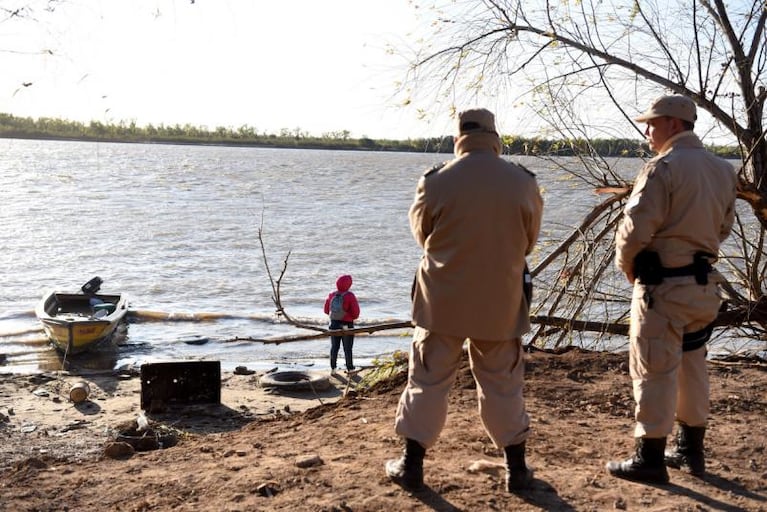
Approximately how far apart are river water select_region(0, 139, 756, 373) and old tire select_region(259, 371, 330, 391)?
1.52m

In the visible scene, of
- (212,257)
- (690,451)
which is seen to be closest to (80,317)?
(212,257)

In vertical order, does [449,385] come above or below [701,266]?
below

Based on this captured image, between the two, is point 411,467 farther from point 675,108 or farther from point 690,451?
point 675,108

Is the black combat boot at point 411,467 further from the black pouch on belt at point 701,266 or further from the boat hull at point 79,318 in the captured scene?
the boat hull at point 79,318

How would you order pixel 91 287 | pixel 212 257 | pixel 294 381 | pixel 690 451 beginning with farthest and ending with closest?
pixel 212 257 → pixel 91 287 → pixel 294 381 → pixel 690 451

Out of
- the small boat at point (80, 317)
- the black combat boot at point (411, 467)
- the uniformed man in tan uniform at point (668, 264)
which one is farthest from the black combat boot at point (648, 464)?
the small boat at point (80, 317)

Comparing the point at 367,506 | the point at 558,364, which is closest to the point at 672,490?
the point at 367,506

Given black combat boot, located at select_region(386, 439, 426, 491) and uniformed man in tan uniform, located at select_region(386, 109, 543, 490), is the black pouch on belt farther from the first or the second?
black combat boot, located at select_region(386, 439, 426, 491)

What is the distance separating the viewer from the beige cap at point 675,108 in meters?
4.67

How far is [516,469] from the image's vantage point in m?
4.50

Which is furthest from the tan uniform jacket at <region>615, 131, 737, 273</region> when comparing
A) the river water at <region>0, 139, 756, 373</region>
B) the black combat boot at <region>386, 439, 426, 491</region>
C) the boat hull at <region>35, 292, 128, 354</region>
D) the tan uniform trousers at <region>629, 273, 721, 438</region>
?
the boat hull at <region>35, 292, 128, 354</region>

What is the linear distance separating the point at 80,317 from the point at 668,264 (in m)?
18.2

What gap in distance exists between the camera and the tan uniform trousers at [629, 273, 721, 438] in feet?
15.0

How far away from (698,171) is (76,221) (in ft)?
154
